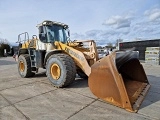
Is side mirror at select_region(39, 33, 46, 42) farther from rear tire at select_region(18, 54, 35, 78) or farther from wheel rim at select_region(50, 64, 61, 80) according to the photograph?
rear tire at select_region(18, 54, 35, 78)

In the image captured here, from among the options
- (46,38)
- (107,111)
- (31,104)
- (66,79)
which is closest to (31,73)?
(46,38)

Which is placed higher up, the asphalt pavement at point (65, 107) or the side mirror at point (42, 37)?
the side mirror at point (42, 37)

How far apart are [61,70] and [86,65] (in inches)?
31.6

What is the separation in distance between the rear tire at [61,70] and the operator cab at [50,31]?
106 cm

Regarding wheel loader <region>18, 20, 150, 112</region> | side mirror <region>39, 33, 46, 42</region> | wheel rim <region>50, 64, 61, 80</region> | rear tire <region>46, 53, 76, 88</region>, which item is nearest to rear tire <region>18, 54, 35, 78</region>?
wheel loader <region>18, 20, 150, 112</region>

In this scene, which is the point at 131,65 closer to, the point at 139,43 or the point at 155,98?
the point at 155,98

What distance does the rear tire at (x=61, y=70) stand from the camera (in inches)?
199

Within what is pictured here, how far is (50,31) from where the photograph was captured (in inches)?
253

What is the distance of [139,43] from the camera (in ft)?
49.7

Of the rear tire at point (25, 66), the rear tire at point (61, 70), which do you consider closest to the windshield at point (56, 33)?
the rear tire at point (61, 70)

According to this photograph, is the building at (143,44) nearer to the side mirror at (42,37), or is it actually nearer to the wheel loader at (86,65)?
the wheel loader at (86,65)

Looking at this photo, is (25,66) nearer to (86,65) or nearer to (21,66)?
(21,66)

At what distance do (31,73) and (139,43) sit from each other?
11.0 meters

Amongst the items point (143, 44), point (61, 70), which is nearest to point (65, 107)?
point (61, 70)
